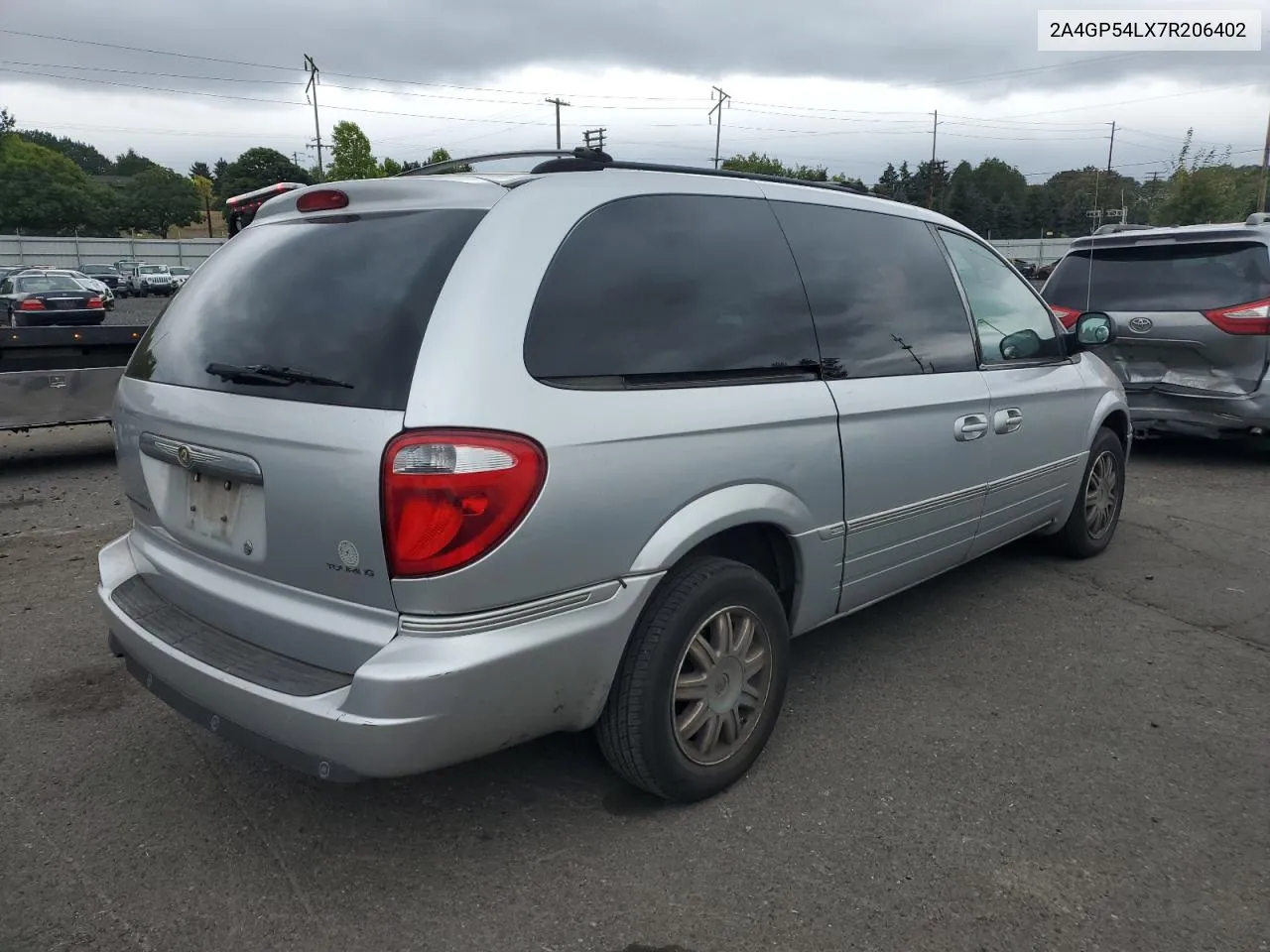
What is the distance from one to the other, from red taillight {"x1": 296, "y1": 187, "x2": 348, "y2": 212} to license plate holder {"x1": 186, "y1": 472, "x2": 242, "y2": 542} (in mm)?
859

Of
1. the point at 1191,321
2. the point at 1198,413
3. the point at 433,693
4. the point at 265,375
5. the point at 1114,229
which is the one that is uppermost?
the point at 1114,229

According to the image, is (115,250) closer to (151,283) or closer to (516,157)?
(151,283)

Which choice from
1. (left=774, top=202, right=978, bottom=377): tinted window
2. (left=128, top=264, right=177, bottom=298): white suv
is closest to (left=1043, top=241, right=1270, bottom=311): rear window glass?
(left=774, top=202, right=978, bottom=377): tinted window

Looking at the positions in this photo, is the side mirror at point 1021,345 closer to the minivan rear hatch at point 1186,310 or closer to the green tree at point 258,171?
the minivan rear hatch at point 1186,310

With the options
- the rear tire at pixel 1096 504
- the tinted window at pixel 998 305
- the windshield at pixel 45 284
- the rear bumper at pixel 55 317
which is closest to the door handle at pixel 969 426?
the tinted window at pixel 998 305

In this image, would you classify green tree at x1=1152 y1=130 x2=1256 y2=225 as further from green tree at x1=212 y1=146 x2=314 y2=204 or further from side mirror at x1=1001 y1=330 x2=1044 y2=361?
green tree at x1=212 y1=146 x2=314 y2=204

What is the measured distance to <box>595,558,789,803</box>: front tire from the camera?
2.61 meters

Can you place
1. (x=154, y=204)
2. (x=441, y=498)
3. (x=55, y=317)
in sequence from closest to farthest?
(x=441, y=498), (x=55, y=317), (x=154, y=204)

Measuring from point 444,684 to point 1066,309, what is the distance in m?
7.22

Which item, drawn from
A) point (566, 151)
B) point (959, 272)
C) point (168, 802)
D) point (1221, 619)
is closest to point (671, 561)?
point (566, 151)

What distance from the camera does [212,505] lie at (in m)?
2.61

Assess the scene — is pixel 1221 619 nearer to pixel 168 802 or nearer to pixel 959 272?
pixel 959 272

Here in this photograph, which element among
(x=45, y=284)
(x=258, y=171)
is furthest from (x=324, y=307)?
(x=258, y=171)

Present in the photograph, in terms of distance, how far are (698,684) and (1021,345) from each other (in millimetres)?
2487
